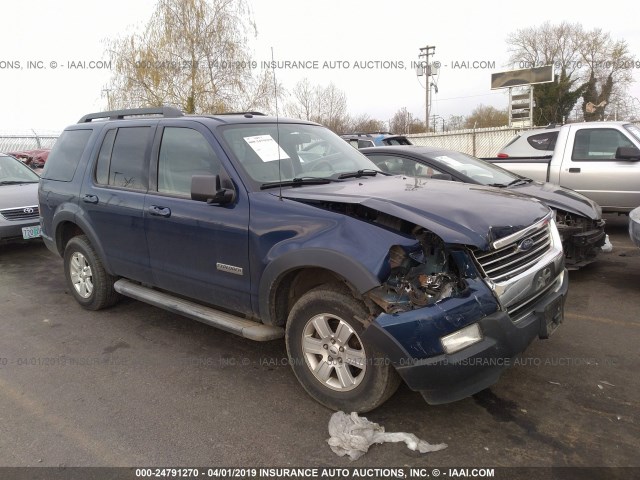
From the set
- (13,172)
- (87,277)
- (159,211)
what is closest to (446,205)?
(159,211)

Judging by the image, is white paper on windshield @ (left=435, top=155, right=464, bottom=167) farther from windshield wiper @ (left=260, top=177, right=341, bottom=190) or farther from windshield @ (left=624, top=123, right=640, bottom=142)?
windshield @ (left=624, top=123, right=640, bottom=142)

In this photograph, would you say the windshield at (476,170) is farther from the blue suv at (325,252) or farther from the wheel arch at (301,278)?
the wheel arch at (301,278)

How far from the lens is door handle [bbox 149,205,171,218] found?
3.93 m

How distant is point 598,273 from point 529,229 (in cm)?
354

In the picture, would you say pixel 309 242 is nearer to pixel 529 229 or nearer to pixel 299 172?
pixel 299 172

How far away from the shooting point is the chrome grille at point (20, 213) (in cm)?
734

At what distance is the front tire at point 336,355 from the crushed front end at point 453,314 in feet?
0.57

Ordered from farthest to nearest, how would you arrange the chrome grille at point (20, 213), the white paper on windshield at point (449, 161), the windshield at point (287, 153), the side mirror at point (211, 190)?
the chrome grille at point (20, 213)
the white paper on windshield at point (449, 161)
the windshield at point (287, 153)
the side mirror at point (211, 190)

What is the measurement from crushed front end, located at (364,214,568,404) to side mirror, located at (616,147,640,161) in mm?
5782

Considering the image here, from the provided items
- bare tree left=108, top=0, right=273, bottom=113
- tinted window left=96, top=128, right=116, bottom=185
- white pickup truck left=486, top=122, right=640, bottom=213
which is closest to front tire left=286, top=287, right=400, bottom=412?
tinted window left=96, top=128, right=116, bottom=185

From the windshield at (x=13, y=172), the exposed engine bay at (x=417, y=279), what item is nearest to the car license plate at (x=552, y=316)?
the exposed engine bay at (x=417, y=279)

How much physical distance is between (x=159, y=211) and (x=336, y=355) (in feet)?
6.30

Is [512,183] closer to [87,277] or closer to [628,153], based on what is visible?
[628,153]

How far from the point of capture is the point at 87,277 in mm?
5172
